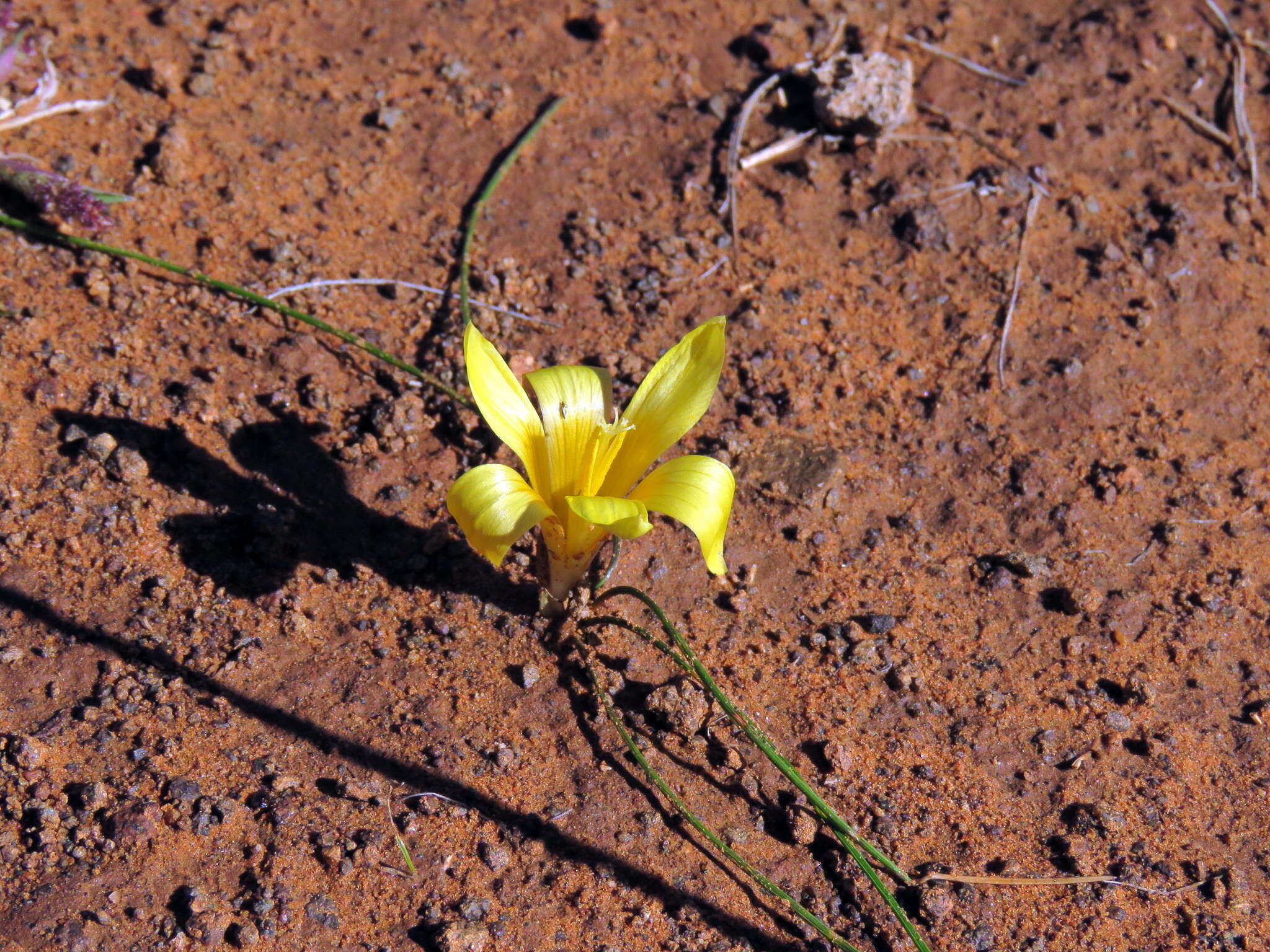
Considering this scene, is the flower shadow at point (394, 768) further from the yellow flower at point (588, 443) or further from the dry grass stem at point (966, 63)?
the dry grass stem at point (966, 63)

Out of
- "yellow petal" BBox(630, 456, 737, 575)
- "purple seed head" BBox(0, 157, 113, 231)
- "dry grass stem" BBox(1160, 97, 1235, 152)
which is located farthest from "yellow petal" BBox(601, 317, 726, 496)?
"dry grass stem" BBox(1160, 97, 1235, 152)

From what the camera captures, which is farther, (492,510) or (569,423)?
(569,423)

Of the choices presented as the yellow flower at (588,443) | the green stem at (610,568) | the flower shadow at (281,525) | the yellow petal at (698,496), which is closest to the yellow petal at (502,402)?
the yellow flower at (588,443)

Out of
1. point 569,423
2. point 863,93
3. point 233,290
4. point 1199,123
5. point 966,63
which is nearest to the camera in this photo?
point 569,423

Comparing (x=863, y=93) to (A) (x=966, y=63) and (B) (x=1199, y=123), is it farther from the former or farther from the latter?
(B) (x=1199, y=123)

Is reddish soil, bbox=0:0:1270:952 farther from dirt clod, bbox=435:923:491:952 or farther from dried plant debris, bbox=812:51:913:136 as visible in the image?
dried plant debris, bbox=812:51:913:136

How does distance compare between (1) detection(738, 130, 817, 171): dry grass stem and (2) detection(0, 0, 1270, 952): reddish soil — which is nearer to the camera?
(2) detection(0, 0, 1270, 952): reddish soil

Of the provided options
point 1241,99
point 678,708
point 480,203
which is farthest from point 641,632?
point 1241,99
